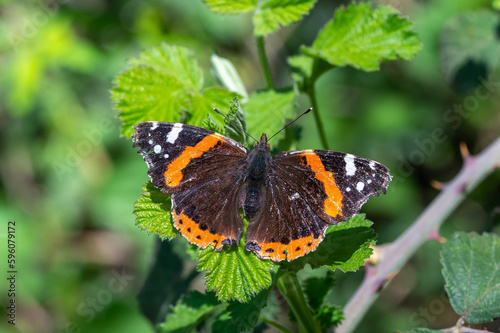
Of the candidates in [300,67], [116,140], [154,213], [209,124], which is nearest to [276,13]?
[300,67]

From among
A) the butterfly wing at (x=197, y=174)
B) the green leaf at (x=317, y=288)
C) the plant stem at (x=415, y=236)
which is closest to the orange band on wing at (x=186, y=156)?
the butterfly wing at (x=197, y=174)

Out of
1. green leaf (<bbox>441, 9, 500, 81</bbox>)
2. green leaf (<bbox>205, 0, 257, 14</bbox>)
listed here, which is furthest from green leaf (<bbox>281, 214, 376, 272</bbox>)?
green leaf (<bbox>441, 9, 500, 81</bbox>)

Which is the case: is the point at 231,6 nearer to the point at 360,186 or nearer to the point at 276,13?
the point at 276,13

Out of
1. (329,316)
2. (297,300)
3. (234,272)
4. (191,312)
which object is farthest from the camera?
(191,312)

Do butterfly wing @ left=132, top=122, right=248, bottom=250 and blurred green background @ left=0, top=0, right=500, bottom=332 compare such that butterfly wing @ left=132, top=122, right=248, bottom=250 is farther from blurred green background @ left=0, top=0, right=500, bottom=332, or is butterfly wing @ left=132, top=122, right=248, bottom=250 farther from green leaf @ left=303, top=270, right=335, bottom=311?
blurred green background @ left=0, top=0, right=500, bottom=332

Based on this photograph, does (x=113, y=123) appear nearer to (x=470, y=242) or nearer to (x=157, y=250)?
(x=157, y=250)
